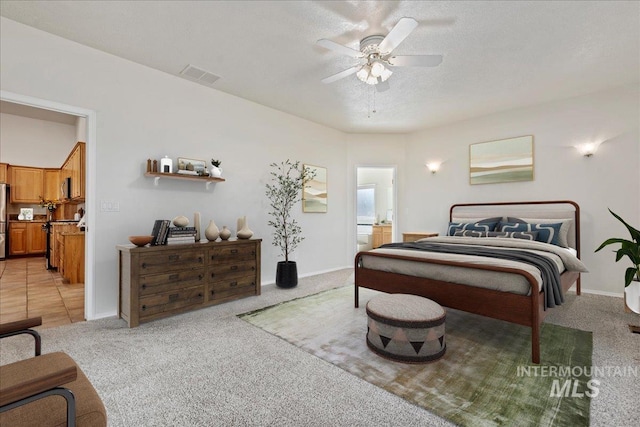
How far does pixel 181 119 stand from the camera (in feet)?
12.2

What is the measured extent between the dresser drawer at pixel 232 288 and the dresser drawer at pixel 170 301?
14cm

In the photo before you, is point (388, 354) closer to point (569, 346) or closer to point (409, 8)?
point (569, 346)

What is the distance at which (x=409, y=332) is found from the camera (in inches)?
83.7

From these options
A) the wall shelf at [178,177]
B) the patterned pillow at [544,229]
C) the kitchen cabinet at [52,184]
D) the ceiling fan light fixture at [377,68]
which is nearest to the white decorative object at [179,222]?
the wall shelf at [178,177]

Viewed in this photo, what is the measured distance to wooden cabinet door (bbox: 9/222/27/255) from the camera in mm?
6805

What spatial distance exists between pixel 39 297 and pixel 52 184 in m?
4.76

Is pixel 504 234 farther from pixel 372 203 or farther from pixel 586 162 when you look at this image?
pixel 372 203

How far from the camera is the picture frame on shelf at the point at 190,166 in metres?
3.63

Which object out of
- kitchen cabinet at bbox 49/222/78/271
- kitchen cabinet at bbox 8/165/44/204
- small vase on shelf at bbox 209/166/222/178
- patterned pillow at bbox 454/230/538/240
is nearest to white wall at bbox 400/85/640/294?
patterned pillow at bbox 454/230/538/240

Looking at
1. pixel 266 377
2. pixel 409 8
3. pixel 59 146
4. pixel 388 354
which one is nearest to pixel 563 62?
pixel 409 8

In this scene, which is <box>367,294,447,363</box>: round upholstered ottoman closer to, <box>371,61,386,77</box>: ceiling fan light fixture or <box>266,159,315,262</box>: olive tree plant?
<box>371,61,386,77</box>: ceiling fan light fixture

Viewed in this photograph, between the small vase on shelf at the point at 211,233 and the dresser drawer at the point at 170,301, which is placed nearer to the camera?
the dresser drawer at the point at 170,301

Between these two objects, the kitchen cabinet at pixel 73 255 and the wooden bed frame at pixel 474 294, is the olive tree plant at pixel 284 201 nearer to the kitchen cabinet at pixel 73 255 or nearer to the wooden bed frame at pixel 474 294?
the wooden bed frame at pixel 474 294

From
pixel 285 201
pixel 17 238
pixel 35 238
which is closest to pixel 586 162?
pixel 285 201
